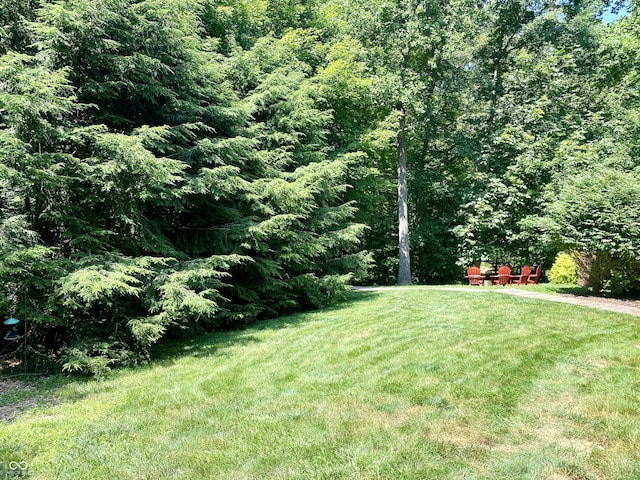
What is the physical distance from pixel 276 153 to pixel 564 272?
10.8m

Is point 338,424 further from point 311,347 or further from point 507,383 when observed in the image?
point 311,347

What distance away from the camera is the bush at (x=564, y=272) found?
13.5 meters

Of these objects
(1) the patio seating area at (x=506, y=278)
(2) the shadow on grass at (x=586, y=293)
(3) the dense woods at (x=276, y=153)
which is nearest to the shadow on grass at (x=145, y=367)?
(3) the dense woods at (x=276, y=153)

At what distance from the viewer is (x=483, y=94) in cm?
1855

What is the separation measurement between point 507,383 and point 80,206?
6289 mm

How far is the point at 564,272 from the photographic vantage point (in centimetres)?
1366

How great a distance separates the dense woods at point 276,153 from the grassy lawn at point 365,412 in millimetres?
1442

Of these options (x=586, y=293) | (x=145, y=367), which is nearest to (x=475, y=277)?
(x=586, y=293)

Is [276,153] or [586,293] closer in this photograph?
[276,153]

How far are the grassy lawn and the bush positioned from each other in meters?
7.96

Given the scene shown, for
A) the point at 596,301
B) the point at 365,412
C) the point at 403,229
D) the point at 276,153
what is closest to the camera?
the point at 365,412

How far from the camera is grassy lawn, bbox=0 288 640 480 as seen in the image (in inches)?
110

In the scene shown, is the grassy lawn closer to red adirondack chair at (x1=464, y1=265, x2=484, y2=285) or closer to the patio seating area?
the patio seating area

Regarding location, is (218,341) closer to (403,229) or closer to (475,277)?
(475,277)
